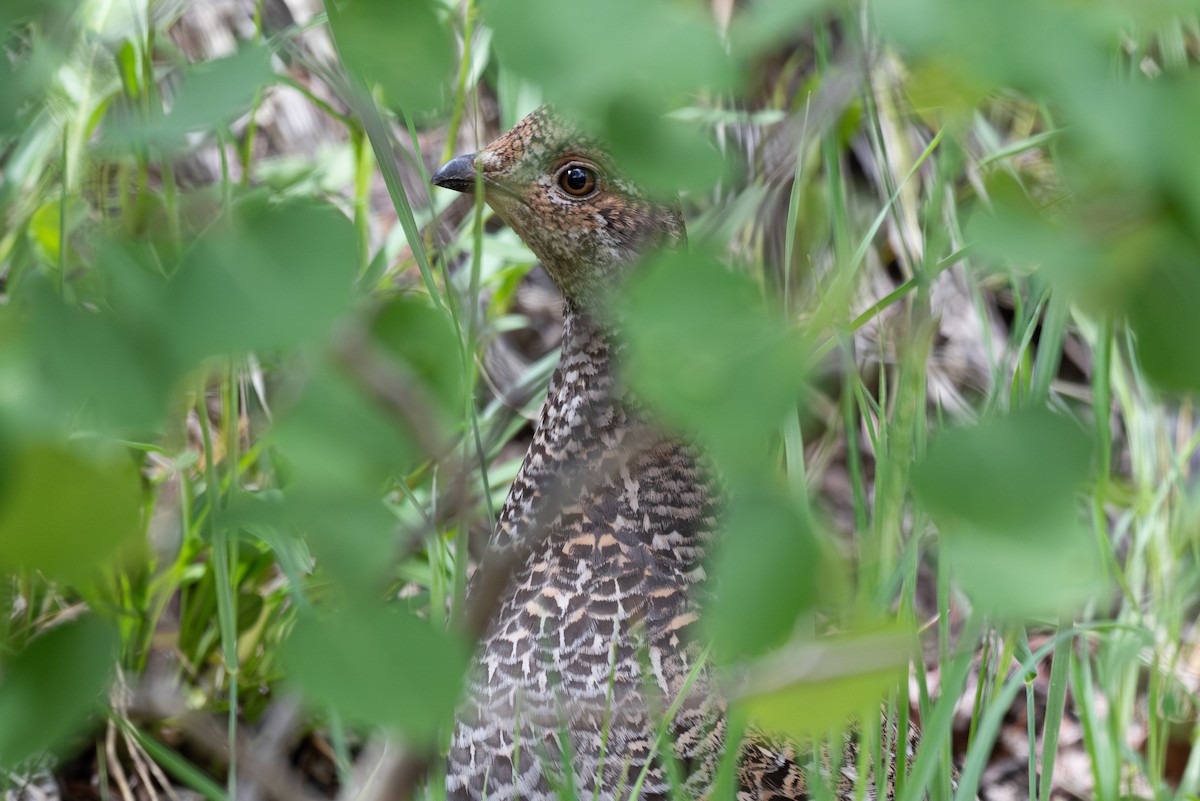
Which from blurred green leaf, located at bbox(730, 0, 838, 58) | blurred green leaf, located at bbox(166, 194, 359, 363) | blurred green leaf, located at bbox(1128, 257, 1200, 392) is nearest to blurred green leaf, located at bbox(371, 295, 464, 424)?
blurred green leaf, located at bbox(166, 194, 359, 363)

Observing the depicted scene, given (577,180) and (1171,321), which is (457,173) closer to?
(577,180)

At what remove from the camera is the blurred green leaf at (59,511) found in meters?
0.56

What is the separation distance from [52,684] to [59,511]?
0.47 ft

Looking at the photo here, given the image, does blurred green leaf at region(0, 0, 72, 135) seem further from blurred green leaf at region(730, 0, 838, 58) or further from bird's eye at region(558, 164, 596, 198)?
bird's eye at region(558, 164, 596, 198)

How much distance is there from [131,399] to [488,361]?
93.3 inches

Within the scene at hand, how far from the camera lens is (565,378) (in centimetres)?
193

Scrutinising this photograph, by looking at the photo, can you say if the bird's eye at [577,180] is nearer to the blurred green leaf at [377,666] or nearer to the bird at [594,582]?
the bird at [594,582]

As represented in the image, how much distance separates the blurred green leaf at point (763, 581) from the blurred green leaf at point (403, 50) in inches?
10.1

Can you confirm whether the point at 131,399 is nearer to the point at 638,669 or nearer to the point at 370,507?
the point at 370,507

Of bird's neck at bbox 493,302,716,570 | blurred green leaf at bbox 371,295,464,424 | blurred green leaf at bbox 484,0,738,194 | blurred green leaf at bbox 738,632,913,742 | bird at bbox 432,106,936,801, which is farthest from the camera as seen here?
bird's neck at bbox 493,302,716,570

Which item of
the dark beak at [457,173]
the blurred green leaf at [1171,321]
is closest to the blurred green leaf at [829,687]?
the blurred green leaf at [1171,321]

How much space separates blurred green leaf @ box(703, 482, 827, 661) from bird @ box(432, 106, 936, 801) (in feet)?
2.90

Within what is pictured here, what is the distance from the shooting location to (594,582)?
1.75 m

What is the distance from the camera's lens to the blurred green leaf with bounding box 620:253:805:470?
55 cm
